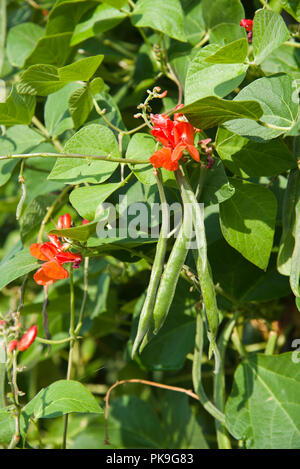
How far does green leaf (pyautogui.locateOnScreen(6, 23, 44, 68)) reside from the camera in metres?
1.02

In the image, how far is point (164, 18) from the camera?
0.80 metres

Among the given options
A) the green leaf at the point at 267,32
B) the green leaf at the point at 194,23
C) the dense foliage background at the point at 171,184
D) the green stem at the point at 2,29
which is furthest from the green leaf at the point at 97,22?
the green leaf at the point at 267,32

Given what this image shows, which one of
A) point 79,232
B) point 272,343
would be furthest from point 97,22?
point 272,343

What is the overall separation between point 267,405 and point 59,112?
22.5 inches

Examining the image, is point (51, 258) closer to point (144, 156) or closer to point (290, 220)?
point (144, 156)

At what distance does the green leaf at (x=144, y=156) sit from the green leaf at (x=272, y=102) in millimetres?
98

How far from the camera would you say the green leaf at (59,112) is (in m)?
0.87

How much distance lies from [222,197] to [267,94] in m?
0.14

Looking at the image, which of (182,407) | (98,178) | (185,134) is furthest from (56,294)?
(185,134)

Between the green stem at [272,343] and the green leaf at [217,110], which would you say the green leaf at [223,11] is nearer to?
the green leaf at [217,110]

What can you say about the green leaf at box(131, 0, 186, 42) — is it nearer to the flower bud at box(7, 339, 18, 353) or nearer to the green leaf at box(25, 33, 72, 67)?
the green leaf at box(25, 33, 72, 67)

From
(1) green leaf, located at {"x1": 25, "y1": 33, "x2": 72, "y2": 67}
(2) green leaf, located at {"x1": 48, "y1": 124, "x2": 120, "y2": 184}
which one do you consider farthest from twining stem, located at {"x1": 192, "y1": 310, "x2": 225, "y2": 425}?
(1) green leaf, located at {"x1": 25, "y1": 33, "x2": 72, "y2": 67}
